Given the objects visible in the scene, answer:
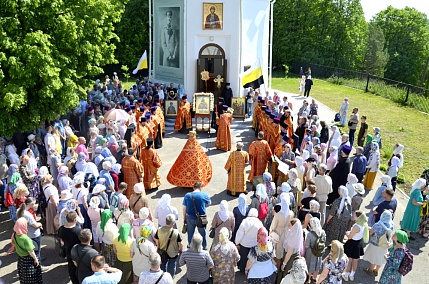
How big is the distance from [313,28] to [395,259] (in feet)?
132

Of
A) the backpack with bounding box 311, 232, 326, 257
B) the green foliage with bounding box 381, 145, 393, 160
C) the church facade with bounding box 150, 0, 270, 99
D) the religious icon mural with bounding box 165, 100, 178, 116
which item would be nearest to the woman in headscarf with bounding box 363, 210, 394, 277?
the backpack with bounding box 311, 232, 326, 257

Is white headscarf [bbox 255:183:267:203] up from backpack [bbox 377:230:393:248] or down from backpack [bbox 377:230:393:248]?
up

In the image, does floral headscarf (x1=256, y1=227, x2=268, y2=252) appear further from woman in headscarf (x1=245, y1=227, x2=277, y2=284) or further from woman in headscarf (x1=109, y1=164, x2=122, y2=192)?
woman in headscarf (x1=109, y1=164, x2=122, y2=192)

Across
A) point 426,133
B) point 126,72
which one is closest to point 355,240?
point 426,133

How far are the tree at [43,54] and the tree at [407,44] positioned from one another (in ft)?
143

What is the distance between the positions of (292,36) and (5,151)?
123 ft

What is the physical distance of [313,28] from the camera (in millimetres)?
44750

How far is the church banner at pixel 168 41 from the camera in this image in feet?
76.4

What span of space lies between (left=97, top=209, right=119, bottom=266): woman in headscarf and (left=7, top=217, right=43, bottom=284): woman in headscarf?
3.94ft

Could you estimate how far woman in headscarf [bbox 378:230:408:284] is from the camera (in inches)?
292

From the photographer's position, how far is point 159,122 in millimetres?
16641

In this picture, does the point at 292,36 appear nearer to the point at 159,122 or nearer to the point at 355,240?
the point at 159,122

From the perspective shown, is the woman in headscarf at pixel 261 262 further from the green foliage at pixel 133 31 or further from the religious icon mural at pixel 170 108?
the green foliage at pixel 133 31

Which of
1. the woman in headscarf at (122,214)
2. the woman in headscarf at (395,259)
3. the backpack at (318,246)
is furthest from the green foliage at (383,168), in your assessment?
the woman in headscarf at (122,214)
